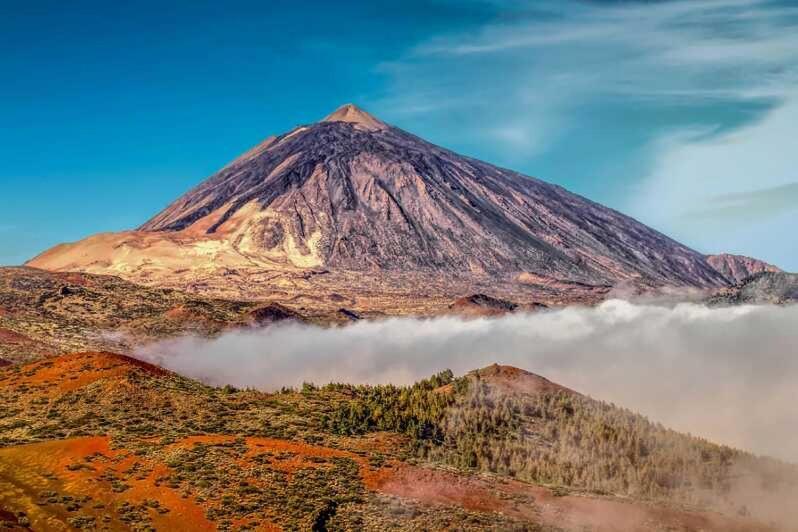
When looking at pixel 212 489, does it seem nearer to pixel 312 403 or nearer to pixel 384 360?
pixel 312 403

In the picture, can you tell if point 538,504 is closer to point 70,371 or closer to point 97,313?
point 70,371

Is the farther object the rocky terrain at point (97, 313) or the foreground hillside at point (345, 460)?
the rocky terrain at point (97, 313)

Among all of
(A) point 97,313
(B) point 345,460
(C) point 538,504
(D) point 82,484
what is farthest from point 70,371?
(A) point 97,313

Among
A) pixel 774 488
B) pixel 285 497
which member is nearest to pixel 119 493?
pixel 285 497

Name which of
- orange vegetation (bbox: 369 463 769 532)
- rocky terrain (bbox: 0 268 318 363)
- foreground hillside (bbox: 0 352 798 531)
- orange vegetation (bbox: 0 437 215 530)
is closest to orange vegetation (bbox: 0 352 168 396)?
foreground hillside (bbox: 0 352 798 531)

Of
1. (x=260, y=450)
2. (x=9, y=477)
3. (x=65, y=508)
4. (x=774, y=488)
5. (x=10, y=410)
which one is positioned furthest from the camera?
(x=774, y=488)

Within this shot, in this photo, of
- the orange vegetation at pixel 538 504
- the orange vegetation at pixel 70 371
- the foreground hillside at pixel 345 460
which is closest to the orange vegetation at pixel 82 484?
the foreground hillside at pixel 345 460

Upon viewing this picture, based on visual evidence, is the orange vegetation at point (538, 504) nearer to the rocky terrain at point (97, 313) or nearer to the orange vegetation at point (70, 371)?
the orange vegetation at point (70, 371)

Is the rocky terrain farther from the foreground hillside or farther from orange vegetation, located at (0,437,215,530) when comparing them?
orange vegetation, located at (0,437,215,530)
